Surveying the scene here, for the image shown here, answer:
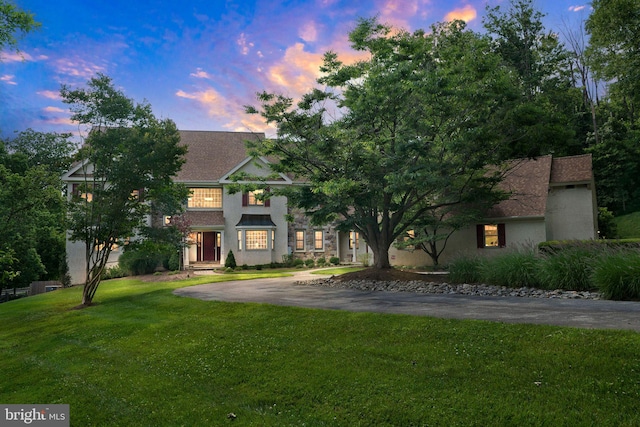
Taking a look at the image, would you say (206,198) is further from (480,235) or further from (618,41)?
(618,41)

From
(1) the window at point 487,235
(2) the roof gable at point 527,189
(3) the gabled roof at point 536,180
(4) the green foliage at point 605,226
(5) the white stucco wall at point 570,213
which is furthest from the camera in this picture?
(4) the green foliage at point 605,226

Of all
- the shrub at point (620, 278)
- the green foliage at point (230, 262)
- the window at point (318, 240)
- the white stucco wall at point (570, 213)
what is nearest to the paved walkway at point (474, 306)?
the shrub at point (620, 278)

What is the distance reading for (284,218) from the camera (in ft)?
79.4

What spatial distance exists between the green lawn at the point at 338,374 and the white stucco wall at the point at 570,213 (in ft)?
63.4

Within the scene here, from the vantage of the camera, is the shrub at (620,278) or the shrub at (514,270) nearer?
the shrub at (620,278)

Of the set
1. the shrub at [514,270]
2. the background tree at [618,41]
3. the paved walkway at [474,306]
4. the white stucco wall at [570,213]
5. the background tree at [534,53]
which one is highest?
the background tree at [534,53]

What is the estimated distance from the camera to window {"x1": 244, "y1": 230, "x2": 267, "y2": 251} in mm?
28969

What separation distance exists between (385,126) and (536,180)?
37.2 ft

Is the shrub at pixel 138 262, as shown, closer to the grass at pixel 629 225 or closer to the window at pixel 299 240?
the window at pixel 299 240

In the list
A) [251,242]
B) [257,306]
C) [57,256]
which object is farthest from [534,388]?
[57,256]

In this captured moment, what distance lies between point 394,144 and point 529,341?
10690 millimetres

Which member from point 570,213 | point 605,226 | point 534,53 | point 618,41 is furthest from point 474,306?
point 534,53

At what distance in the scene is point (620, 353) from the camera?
199 inches

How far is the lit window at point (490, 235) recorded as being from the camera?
22.7m
